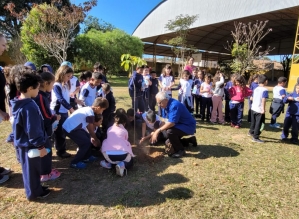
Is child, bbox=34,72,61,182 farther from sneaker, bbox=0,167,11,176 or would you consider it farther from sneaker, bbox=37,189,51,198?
sneaker, bbox=0,167,11,176

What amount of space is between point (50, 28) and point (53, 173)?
1410cm

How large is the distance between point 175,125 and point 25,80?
2.48 meters

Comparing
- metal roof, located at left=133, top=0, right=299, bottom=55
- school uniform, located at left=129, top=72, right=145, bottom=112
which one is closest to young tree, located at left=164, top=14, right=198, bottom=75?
metal roof, located at left=133, top=0, right=299, bottom=55

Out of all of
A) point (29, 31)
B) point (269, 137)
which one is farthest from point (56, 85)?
point (29, 31)

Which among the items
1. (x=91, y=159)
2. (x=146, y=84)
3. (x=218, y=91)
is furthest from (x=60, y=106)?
(x=218, y=91)

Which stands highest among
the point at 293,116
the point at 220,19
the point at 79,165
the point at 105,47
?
the point at 220,19

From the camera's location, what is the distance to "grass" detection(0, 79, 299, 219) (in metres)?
2.34

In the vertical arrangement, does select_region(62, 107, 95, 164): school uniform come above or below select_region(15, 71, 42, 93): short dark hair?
below

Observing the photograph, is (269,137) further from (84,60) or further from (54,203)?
(84,60)

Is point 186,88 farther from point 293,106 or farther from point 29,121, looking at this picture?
point 29,121

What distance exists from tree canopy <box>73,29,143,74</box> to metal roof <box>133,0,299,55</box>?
2.19 meters

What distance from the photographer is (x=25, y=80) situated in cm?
222

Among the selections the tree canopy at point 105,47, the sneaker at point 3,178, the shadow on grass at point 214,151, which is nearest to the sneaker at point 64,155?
the sneaker at point 3,178

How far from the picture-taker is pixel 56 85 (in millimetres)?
3461
